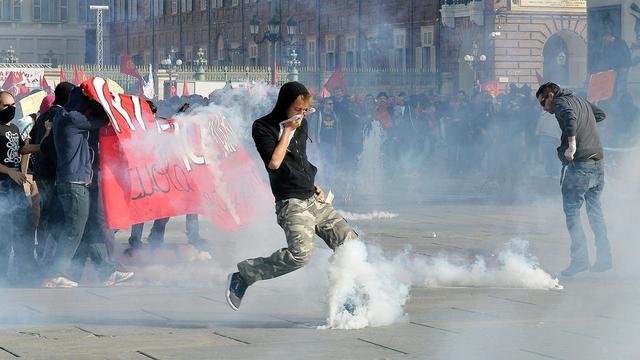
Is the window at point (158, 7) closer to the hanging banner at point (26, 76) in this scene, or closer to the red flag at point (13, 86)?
the hanging banner at point (26, 76)

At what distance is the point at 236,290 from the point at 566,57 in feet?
117

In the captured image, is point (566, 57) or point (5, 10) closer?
point (566, 57)

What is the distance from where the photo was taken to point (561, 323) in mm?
8844

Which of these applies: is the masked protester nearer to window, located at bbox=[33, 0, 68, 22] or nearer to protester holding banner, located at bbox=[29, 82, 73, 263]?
protester holding banner, located at bbox=[29, 82, 73, 263]

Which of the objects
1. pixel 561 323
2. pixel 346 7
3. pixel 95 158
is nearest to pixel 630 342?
pixel 561 323

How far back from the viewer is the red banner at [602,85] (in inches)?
778

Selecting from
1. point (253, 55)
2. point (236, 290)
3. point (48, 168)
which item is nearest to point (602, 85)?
point (48, 168)

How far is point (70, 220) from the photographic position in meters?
11.0

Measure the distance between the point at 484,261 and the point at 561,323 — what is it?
336 centimetres

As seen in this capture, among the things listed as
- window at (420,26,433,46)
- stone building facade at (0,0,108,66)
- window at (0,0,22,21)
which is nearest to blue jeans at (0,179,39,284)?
window at (420,26,433,46)

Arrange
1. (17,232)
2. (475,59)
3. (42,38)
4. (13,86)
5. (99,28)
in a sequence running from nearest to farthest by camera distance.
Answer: (17,232) < (13,86) < (475,59) < (99,28) < (42,38)

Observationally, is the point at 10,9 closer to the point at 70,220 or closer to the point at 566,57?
the point at 566,57

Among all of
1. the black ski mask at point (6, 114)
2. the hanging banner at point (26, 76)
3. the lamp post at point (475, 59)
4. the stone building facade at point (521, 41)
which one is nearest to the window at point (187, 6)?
the hanging banner at point (26, 76)

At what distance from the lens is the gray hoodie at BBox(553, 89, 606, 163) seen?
11414 millimetres
